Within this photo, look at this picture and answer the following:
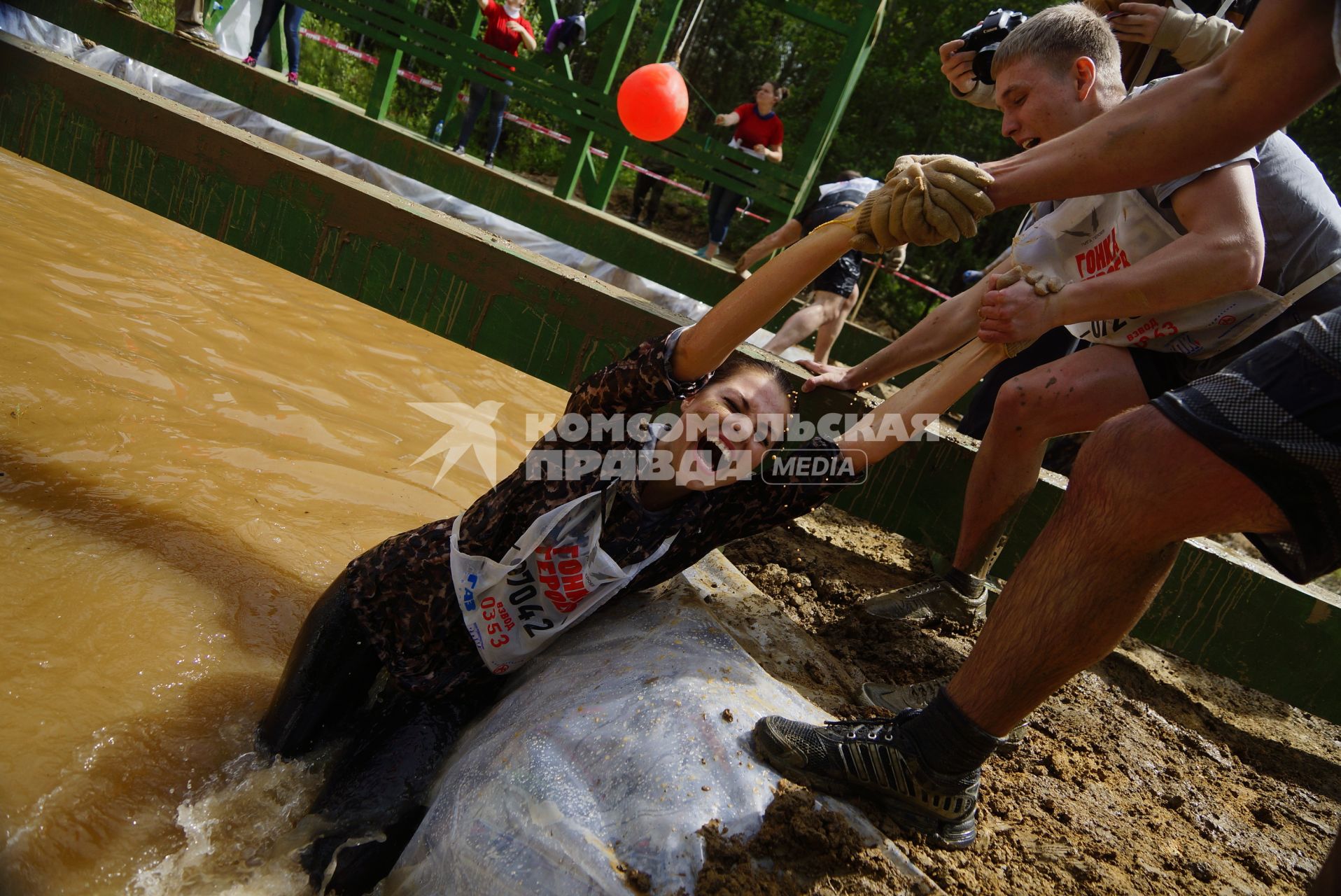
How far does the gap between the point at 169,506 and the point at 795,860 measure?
6.75 ft

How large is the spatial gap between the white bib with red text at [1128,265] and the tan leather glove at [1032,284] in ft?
0.13

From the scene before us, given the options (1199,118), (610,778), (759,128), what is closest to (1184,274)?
(1199,118)

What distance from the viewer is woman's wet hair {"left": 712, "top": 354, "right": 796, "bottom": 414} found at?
184 cm

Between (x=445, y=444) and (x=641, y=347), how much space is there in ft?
6.53

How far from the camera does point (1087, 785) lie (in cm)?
184

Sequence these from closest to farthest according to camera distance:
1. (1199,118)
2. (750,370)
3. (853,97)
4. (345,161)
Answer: (1199,118)
(750,370)
(345,161)
(853,97)

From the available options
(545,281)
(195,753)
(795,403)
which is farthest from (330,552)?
(795,403)

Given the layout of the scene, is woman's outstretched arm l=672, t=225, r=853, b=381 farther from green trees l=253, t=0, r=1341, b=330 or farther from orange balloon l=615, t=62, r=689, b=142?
green trees l=253, t=0, r=1341, b=330

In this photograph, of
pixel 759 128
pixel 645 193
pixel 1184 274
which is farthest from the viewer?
pixel 645 193

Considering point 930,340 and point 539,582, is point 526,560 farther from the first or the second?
point 930,340

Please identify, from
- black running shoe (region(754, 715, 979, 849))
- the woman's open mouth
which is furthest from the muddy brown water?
the woman's open mouth

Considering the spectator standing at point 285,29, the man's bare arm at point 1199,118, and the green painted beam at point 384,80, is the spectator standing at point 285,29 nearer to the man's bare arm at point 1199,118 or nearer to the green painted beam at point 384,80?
the green painted beam at point 384,80

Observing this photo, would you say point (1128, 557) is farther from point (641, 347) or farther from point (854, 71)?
point (854, 71)

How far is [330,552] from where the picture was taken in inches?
103
